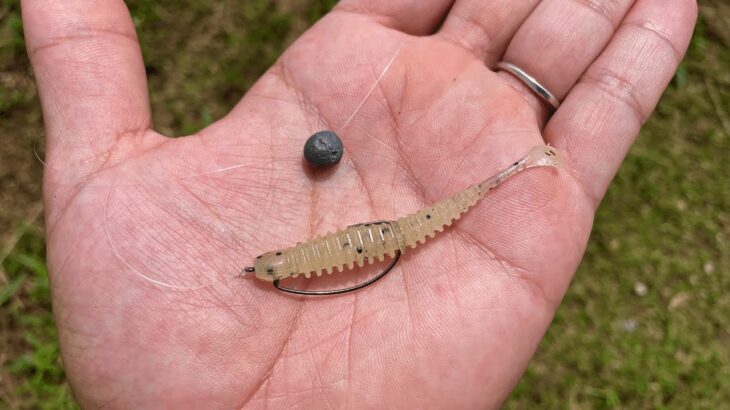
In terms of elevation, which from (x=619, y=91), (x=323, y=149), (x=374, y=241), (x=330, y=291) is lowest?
(x=330, y=291)

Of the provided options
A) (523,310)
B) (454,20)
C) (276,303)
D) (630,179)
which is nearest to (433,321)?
(523,310)

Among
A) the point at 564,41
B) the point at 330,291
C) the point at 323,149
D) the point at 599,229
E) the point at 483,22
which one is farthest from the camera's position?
the point at 599,229

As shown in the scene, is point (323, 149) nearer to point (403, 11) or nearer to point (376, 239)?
point (376, 239)

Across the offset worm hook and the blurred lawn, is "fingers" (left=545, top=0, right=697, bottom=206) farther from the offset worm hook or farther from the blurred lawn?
the blurred lawn

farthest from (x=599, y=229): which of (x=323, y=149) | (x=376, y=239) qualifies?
(x=323, y=149)

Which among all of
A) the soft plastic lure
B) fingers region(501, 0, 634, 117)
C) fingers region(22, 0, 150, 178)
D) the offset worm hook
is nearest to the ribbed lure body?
the soft plastic lure

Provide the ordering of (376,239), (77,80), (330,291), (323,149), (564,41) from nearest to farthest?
(77,80) → (330,291) → (376,239) → (323,149) → (564,41)

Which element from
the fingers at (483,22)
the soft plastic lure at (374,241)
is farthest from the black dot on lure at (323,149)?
the fingers at (483,22)
